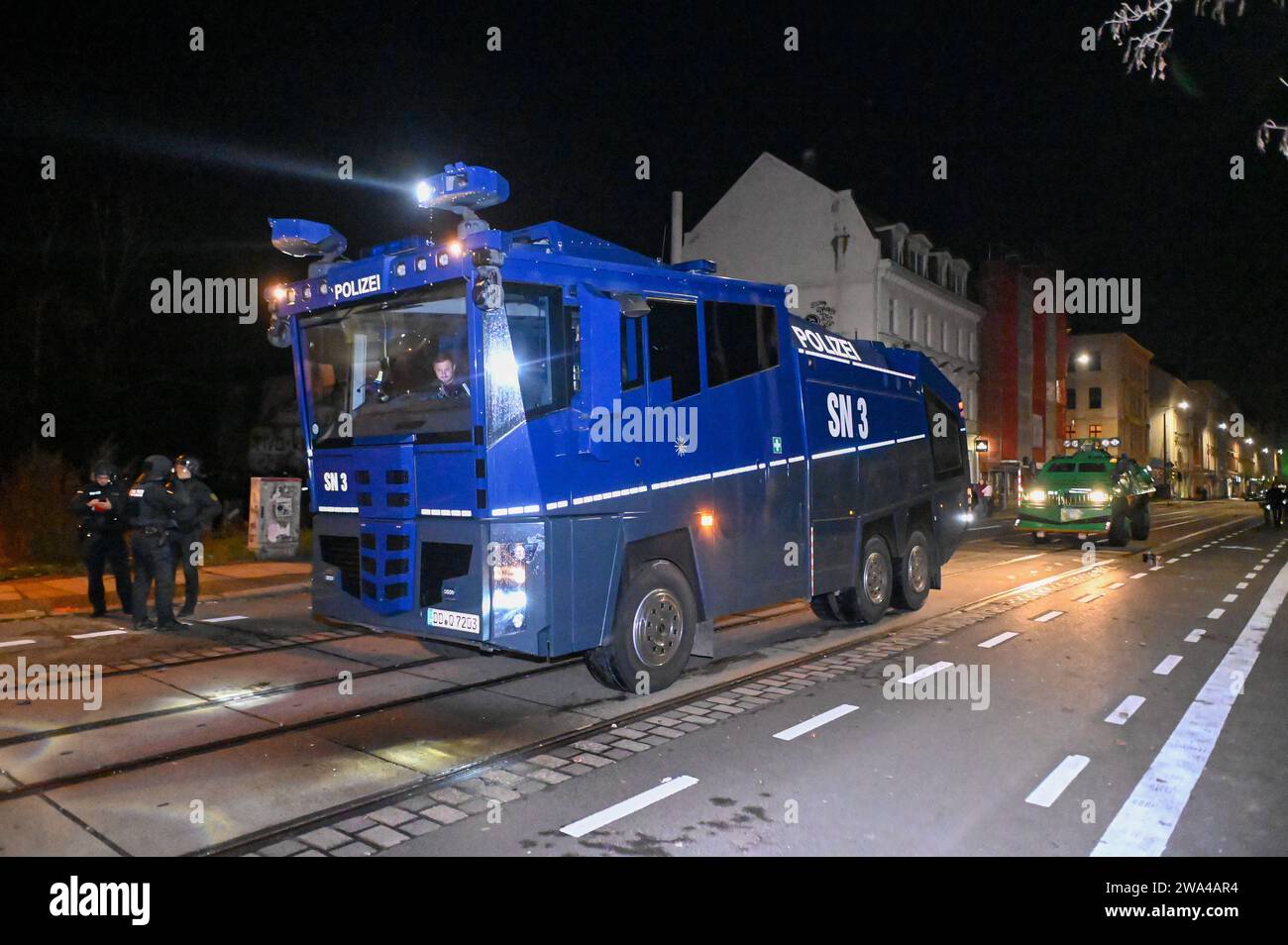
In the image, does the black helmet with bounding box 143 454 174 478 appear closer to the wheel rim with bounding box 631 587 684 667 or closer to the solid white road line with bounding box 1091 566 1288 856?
the wheel rim with bounding box 631 587 684 667

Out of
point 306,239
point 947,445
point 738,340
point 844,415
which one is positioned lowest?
point 947,445

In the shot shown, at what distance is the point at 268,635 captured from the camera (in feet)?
31.6

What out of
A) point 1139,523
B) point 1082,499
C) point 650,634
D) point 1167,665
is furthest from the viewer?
point 1139,523

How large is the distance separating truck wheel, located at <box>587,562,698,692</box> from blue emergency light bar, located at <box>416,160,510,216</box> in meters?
2.95

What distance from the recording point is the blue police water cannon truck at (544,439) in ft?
20.2

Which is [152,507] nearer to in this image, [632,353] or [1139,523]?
[632,353]

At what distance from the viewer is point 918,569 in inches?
453

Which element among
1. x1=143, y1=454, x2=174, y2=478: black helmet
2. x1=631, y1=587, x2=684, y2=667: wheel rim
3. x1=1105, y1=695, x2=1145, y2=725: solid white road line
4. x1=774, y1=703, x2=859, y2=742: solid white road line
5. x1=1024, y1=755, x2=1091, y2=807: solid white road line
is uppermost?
x1=143, y1=454, x2=174, y2=478: black helmet

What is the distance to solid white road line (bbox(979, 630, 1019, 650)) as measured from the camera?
30.5 feet

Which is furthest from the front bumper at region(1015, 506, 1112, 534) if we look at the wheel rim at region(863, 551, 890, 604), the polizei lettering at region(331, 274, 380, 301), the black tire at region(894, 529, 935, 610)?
the polizei lettering at region(331, 274, 380, 301)

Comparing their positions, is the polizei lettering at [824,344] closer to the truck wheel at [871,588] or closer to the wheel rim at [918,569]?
the truck wheel at [871,588]

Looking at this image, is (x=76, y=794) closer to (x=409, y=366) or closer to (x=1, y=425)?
(x=409, y=366)

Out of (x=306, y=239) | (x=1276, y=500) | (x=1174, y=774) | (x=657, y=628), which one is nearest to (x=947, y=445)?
(x=657, y=628)

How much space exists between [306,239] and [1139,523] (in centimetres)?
2328
